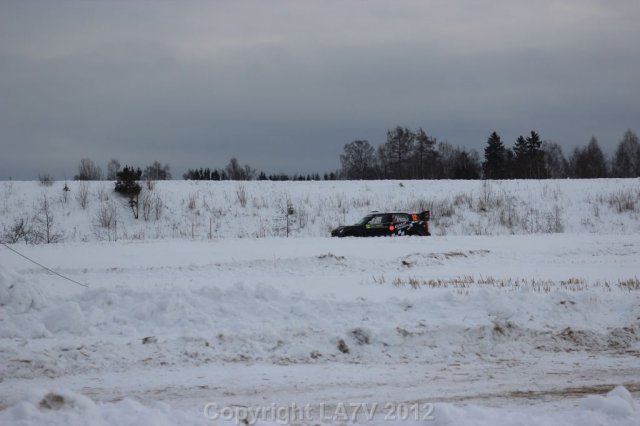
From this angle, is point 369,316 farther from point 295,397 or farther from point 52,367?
point 52,367

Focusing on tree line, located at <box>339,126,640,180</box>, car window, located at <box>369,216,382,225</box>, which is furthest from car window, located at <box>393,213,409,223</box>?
tree line, located at <box>339,126,640,180</box>

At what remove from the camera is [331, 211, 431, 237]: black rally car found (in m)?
23.7

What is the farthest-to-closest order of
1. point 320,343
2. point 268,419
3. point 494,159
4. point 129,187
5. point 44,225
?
point 494,159
point 129,187
point 44,225
point 320,343
point 268,419

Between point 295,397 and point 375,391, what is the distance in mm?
860

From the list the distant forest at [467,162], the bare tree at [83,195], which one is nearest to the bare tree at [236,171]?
the distant forest at [467,162]

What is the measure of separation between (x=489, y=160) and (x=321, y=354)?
248 feet

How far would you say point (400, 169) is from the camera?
87438mm

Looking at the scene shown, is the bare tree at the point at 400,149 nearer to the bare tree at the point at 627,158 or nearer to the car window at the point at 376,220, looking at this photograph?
the bare tree at the point at 627,158

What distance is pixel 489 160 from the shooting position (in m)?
77.6

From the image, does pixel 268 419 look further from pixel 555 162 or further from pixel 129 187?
pixel 555 162

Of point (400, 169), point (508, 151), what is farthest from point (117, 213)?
point (508, 151)

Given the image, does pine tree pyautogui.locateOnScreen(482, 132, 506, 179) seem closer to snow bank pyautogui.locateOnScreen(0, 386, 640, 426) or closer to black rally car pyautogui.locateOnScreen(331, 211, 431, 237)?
black rally car pyautogui.locateOnScreen(331, 211, 431, 237)

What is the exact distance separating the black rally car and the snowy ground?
468 inches

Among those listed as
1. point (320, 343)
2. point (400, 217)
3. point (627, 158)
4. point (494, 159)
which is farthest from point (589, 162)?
point (320, 343)
